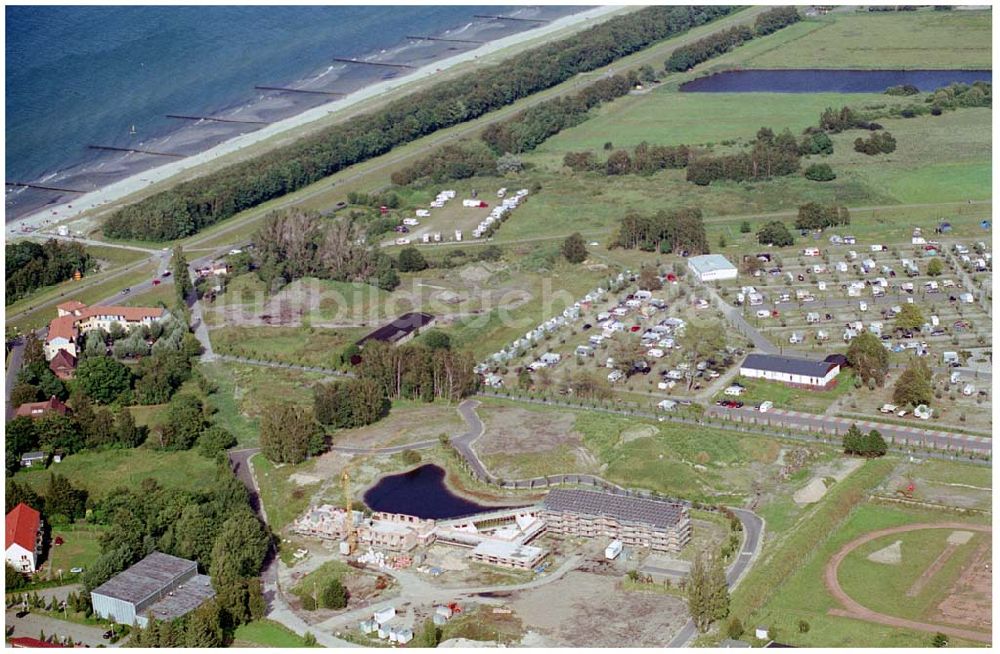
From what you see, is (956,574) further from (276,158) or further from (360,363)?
(276,158)

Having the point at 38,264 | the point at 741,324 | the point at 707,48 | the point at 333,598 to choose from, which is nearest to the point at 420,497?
the point at 333,598

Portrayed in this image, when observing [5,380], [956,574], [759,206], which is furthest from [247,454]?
[759,206]

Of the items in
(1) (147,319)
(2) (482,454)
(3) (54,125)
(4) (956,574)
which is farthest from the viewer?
(3) (54,125)

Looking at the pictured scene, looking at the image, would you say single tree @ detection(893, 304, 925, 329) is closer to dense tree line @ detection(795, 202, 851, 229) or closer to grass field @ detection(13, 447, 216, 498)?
dense tree line @ detection(795, 202, 851, 229)

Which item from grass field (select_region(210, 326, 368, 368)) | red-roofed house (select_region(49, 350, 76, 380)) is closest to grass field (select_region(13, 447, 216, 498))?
red-roofed house (select_region(49, 350, 76, 380))

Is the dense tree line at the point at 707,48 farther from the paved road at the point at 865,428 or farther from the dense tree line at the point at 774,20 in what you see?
the paved road at the point at 865,428

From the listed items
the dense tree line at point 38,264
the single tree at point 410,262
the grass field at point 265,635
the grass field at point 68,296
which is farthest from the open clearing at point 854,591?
the dense tree line at point 38,264

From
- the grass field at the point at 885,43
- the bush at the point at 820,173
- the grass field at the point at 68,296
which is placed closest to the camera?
the grass field at the point at 68,296
